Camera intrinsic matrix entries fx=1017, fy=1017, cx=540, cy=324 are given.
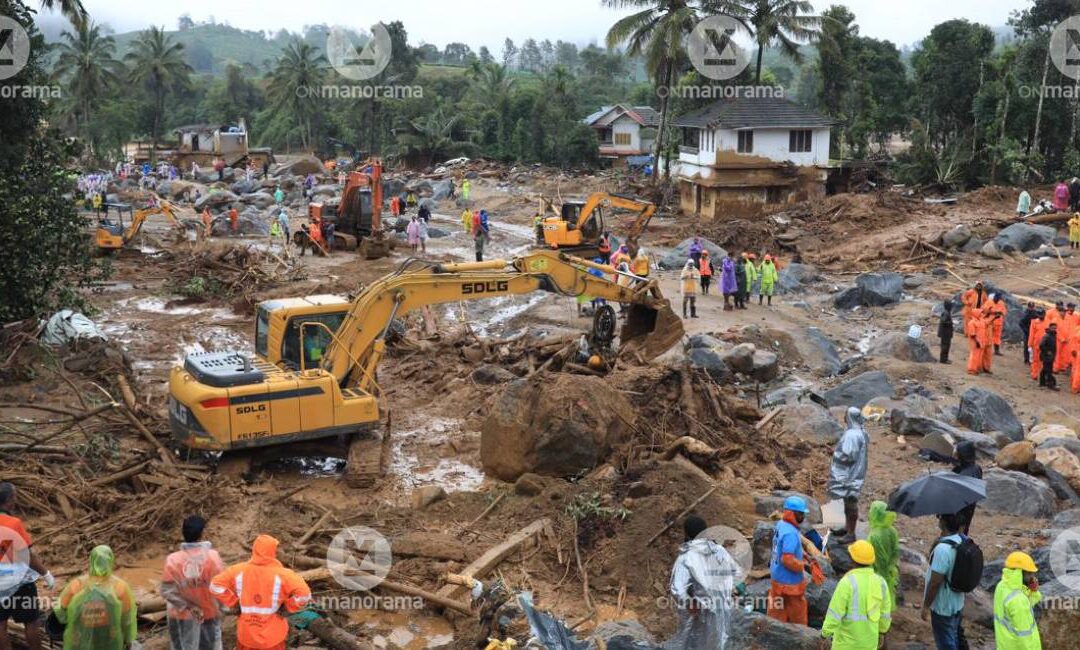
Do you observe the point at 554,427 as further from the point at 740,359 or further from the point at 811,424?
the point at 740,359

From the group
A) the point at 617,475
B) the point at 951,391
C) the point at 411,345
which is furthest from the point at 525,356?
the point at 951,391

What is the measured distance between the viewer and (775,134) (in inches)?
1465

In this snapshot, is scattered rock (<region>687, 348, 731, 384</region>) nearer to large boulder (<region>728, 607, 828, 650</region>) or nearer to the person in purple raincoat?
the person in purple raincoat

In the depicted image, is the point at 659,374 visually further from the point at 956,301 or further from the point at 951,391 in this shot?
the point at 956,301

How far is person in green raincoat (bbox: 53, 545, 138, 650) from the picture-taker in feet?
21.7

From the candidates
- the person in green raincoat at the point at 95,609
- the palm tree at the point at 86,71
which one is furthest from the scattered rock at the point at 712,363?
Result: the palm tree at the point at 86,71

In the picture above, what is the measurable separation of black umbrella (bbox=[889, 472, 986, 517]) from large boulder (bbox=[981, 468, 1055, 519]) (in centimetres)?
332

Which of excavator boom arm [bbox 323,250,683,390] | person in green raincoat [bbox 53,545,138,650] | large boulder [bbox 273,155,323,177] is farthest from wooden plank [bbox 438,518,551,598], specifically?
large boulder [bbox 273,155,323,177]

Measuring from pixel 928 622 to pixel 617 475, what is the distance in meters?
3.88

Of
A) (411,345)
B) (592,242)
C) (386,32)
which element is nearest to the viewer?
(411,345)

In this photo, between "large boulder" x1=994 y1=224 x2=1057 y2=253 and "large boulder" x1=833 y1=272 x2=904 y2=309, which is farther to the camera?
"large boulder" x1=994 y1=224 x2=1057 y2=253

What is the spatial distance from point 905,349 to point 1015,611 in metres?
11.9

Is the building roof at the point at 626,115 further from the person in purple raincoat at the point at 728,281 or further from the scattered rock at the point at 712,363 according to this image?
the scattered rock at the point at 712,363

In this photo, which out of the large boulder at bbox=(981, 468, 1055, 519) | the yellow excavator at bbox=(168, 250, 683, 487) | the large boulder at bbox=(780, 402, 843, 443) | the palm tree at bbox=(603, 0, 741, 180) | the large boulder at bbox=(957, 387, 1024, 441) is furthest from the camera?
the palm tree at bbox=(603, 0, 741, 180)
